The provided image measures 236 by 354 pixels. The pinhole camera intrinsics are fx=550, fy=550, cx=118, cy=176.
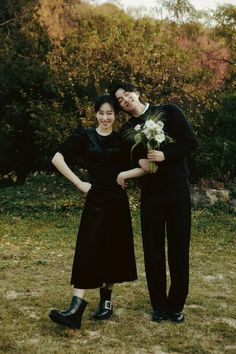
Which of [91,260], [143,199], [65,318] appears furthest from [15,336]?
[143,199]

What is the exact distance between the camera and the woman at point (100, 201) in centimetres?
457

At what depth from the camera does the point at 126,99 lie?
4.52 m

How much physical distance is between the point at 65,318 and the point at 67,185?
9579 millimetres

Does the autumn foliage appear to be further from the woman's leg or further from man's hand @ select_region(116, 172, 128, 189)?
man's hand @ select_region(116, 172, 128, 189)

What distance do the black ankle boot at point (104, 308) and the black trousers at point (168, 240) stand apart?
389 millimetres

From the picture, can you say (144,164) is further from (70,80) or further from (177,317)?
(70,80)

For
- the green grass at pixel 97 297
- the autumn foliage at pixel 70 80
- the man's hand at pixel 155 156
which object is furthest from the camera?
the autumn foliage at pixel 70 80

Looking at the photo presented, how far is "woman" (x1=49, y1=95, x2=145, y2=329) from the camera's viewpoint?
4.57m

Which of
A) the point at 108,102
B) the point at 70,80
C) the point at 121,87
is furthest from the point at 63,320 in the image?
the point at 70,80

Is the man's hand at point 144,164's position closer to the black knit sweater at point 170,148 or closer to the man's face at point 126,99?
the black knit sweater at point 170,148

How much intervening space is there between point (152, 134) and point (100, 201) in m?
0.72

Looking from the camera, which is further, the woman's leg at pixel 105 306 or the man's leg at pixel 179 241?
the woman's leg at pixel 105 306

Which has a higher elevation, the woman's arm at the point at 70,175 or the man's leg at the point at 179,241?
the woman's arm at the point at 70,175

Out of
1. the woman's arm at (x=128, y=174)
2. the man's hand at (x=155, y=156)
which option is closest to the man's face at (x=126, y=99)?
the man's hand at (x=155, y=156)
